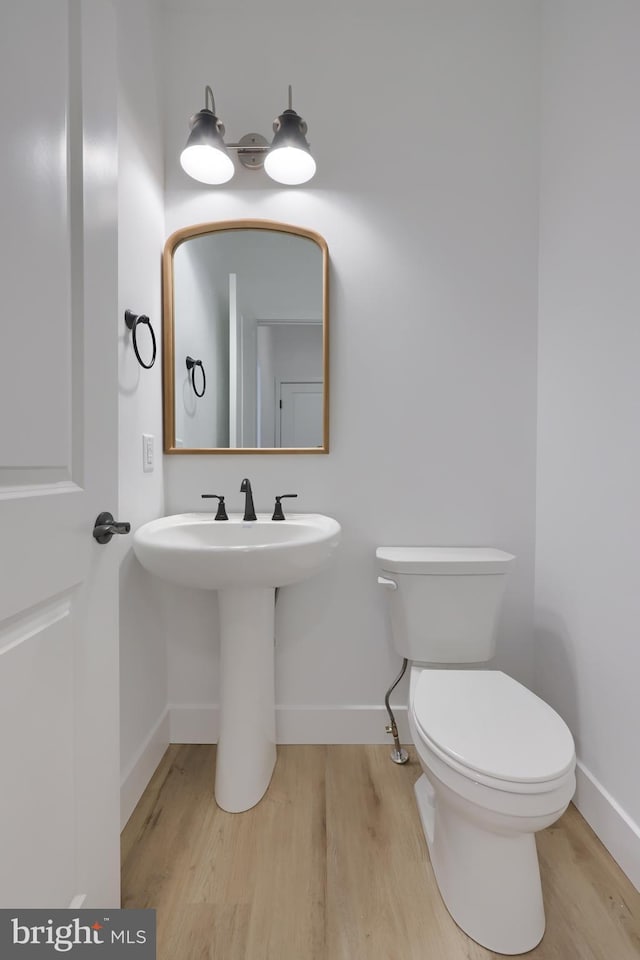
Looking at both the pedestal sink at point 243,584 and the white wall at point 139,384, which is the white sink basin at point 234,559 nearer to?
the pedestal sink at point 243,584

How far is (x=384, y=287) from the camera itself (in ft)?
4.92

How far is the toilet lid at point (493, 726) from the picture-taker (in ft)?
2.76

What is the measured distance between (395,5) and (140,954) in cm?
260

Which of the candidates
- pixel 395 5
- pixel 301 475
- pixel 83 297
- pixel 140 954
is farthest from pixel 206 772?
pixel 395 5

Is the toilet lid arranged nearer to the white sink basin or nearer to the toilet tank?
the toilet tank

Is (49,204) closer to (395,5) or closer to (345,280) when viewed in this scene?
(345,280)

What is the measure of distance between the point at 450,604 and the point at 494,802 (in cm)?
54

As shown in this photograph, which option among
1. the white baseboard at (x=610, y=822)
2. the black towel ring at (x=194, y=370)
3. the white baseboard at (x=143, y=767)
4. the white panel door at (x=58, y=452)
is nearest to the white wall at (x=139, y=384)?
the white baseboard at (x=143, y=767)

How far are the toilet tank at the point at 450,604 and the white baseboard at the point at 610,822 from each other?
0.42m

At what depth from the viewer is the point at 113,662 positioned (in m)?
0.85

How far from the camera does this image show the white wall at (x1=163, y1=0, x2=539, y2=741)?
147cm

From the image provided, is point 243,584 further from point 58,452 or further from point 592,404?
point 592,404

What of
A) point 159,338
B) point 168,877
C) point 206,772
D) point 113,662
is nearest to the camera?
point 113,662

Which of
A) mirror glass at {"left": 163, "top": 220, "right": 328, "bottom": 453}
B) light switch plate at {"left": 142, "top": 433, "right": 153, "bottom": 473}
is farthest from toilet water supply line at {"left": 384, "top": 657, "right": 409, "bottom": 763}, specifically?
light switch plate at {"left": 142, "top": 433, "right": 153, "bottom": 473}
